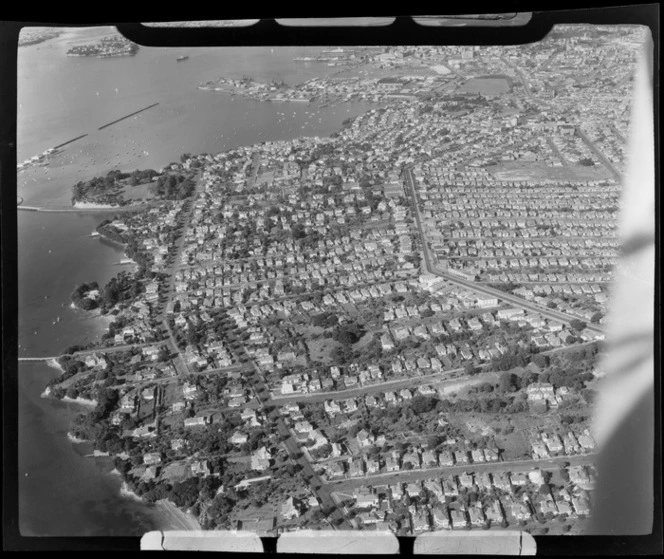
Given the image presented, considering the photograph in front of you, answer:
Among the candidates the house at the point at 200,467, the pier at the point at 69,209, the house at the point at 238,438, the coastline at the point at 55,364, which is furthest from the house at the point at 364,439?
the pier at the point at 69,209

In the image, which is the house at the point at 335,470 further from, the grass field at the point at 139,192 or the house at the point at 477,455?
the grass field at the point at 139,192

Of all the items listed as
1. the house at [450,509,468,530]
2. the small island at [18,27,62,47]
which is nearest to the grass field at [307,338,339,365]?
the house at [450,509,468,530]

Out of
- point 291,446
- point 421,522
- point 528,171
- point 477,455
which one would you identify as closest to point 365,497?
point 421,522

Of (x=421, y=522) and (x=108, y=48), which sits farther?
(x=108, y=48)

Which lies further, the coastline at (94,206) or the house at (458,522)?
the coastline at (94,206)

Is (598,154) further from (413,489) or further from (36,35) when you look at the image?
(36,35)

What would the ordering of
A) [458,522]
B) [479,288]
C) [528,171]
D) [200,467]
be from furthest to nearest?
[528,171]
[479,288]
[200,467]
[458,522]

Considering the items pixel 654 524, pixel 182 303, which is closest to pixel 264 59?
pixel 182 303

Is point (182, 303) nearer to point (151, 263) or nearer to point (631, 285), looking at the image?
point (151, 263)
